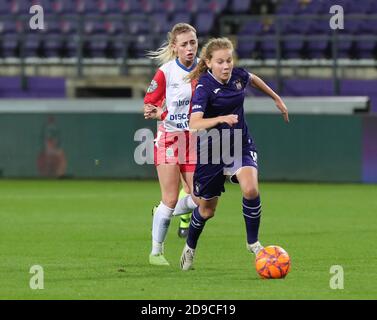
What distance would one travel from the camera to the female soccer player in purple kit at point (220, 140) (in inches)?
424

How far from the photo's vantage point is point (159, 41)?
26672 mm

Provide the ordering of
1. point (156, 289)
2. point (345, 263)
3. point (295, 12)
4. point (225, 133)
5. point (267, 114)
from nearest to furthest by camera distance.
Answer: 1. point (156, 289)
2. point (225, 133)
3. point (345, 263)
4. point (267, 114)
5. point (295, 12)

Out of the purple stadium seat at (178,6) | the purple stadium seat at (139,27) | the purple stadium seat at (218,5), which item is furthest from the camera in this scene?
the purple stadium seat at (178,6)

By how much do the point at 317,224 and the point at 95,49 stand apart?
1371 centimetres

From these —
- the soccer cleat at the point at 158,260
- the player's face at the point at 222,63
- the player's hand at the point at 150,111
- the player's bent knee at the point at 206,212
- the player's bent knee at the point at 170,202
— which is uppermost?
the player's face at the point at 222,63

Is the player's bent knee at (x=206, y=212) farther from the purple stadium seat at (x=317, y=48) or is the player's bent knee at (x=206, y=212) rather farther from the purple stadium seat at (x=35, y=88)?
the purple stadium seat at (x=35, y=88)

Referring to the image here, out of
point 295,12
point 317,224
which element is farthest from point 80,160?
point 317,224

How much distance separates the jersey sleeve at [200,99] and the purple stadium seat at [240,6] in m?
17.9

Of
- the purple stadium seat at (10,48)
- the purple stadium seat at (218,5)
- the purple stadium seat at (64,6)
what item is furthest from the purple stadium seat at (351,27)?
the purple stadium seat at (10,48)

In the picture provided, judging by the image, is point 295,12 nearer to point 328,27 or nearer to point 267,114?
point 328,27

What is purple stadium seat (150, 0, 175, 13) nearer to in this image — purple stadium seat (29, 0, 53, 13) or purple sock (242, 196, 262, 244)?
purple stadium seat (29, 0, 53, 13)

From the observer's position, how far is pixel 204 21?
91.4ft

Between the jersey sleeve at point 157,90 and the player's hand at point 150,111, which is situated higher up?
the jersey sleeve at point 157,90
